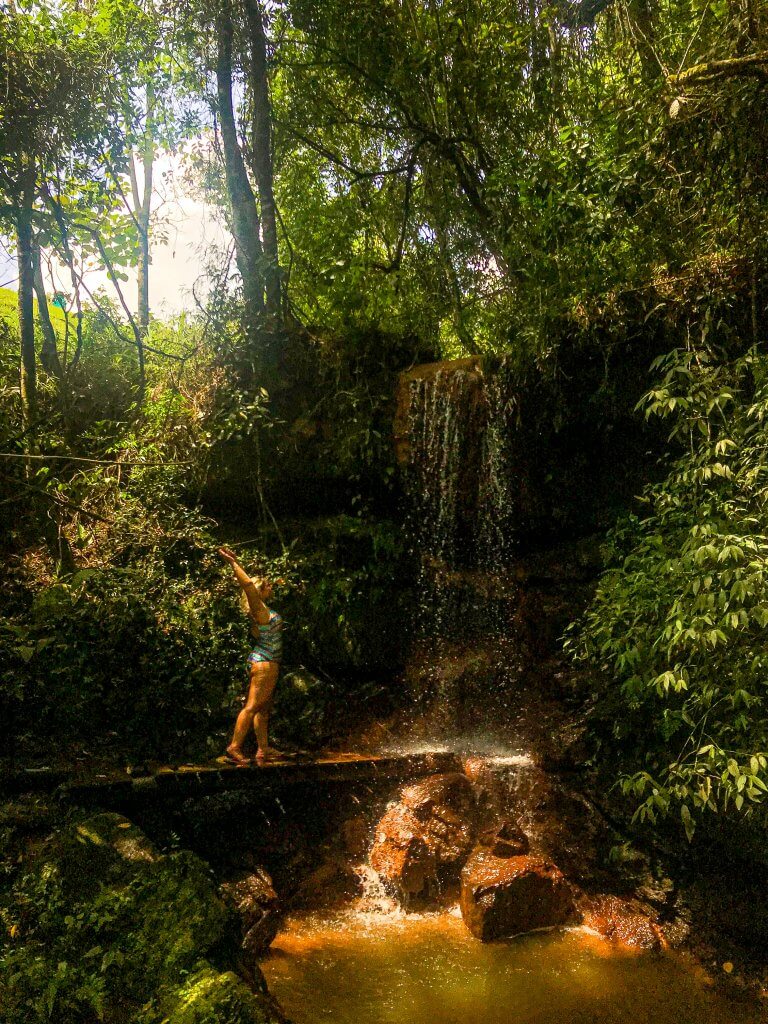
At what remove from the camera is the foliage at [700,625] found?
4234 millimetres

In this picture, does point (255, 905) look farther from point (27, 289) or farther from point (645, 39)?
point (645, 39)

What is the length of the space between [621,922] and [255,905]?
2.75m

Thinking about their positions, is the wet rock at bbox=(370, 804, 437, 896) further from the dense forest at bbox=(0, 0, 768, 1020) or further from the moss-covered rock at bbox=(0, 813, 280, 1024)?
the moss-covered rock at bbox=(0, 813, 280, 1024)

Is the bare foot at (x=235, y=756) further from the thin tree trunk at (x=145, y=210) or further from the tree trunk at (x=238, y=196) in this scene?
the thin tree trunk at (x=145, y=210)

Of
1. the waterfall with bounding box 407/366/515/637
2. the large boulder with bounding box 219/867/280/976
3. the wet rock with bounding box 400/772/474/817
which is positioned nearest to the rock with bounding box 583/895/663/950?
the wet rock with bounding box 400/772/474/817

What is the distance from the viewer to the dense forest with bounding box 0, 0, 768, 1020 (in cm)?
533

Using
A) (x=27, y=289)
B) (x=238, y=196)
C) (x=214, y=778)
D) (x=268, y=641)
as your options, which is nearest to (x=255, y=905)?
(x=214, y=778)

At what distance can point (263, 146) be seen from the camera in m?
8.51

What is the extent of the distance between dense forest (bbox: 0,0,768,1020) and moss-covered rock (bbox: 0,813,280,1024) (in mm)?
1475

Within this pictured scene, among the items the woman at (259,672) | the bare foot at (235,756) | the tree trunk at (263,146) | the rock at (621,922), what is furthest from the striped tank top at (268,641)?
the tree trunk at (263,146)

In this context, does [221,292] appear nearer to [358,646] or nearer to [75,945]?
[358,646]

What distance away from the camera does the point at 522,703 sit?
7188mm

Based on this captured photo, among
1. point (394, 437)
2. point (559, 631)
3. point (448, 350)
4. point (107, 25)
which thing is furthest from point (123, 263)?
point (559, 631)

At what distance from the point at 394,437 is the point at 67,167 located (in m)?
5.22
